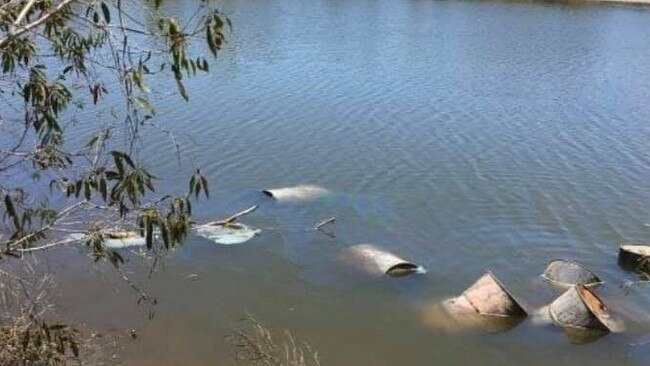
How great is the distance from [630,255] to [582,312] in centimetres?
222

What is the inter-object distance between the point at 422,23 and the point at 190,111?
60.7ft

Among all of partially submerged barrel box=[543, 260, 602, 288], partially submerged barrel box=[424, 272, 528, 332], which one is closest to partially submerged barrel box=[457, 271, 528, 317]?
partially submerged barrel box=[424, 272, 528, 332]

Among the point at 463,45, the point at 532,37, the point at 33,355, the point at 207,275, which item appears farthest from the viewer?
the point at 532,37

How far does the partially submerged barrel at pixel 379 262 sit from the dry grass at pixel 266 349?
1.98 meters

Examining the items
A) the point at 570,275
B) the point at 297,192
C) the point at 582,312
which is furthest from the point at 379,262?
the point at 297,192

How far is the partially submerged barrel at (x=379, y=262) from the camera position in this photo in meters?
10.5

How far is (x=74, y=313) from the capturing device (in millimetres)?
9336

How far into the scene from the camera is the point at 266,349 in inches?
337

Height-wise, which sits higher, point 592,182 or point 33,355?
point 33,355

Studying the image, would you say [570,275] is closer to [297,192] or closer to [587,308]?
[587,308]

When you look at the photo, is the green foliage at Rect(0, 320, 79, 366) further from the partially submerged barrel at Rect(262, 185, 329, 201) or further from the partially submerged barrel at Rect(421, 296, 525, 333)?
the partially submerged barrel at Rect(262, 185, 329, 201)

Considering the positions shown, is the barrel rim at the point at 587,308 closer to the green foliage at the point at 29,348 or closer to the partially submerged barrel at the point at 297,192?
the partially submerged barrel at the point at 297,192

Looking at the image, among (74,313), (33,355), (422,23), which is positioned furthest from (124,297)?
(422,23)

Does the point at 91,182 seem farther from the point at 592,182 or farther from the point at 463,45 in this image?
the point at 463,45
